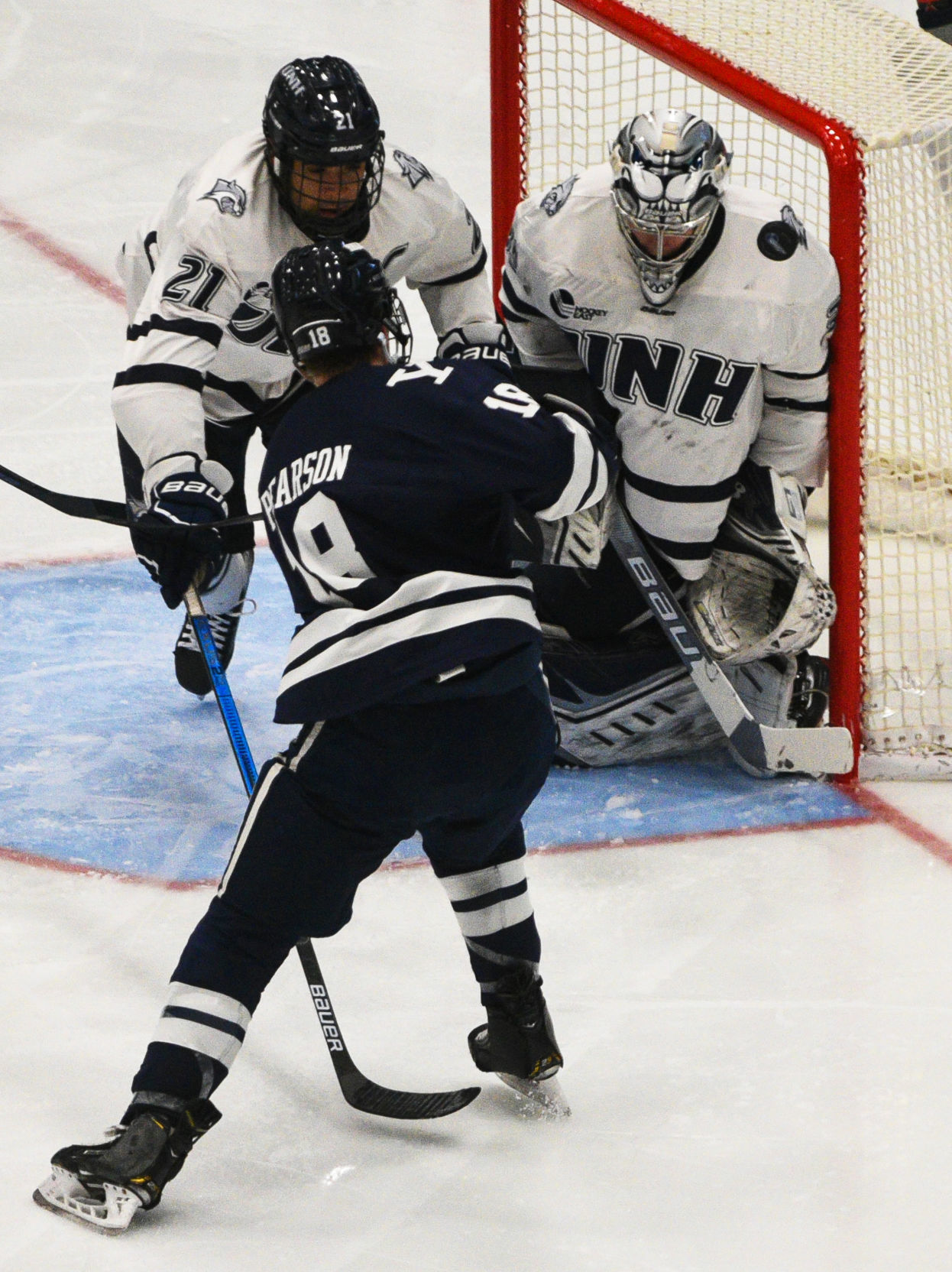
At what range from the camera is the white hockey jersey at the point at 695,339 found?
301 cm

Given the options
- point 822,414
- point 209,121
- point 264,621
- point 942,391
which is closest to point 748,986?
point 822,414

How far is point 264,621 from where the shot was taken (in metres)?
4.09

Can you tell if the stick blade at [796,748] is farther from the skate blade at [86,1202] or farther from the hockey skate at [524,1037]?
the skate blade at [86,1202]

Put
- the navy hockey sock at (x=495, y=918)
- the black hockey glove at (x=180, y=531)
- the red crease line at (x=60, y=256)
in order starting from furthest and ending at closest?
the red crease line at (x=60, y=256), the black hockey glove at (x=180, y=531), the navy hockey sock at (x=495, y=918)

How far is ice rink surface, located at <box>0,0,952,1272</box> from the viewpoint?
2.07 metres

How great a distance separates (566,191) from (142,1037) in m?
1.60

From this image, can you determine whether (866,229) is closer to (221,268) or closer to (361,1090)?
(221,268)

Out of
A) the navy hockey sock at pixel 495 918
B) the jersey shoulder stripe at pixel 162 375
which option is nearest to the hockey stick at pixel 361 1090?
the navy hockey sock at pixel 495 918

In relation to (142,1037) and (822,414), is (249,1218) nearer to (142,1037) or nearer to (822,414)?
(142,1037)

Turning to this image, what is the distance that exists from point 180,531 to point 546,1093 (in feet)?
3.24

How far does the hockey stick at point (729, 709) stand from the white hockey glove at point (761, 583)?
5cm

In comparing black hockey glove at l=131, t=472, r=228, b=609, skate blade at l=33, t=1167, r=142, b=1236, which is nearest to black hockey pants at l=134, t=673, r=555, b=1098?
skate blade at l=33, t=1167, r=142, b=1236

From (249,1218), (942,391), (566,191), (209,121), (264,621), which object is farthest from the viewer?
(209,121)

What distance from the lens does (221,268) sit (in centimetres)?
296
